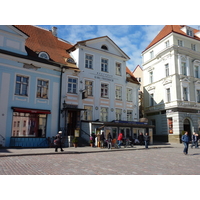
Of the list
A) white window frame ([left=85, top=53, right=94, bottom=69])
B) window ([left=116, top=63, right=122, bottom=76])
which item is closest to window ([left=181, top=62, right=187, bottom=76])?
window ([left=116, top=63, right=122, bottom=76])

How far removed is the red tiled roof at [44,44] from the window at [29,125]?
6.40m

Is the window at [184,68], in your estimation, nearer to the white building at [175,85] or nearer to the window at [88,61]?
the white building at [175,85]

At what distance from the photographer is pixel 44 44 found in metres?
25.9

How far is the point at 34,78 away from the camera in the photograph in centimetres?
2188

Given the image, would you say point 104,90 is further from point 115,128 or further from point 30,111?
point 30,111

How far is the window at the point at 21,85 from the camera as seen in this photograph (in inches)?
821

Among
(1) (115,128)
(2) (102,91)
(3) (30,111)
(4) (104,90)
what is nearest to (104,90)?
(4) (104,90)

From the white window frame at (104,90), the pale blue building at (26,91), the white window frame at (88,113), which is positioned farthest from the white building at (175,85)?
the pale blue building at (26,91)

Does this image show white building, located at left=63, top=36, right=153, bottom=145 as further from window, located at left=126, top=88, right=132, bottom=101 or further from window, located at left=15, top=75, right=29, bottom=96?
window, located at left=15, top=75, right=29, bottom=96

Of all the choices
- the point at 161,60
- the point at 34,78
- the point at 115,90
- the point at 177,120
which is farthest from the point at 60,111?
the point at 161,60

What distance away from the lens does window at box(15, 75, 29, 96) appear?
821 inches

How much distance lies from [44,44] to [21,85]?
7.29 meters

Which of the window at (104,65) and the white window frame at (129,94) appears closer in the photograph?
the window at (104,65)

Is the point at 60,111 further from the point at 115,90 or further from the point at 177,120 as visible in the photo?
the point at 177,120
